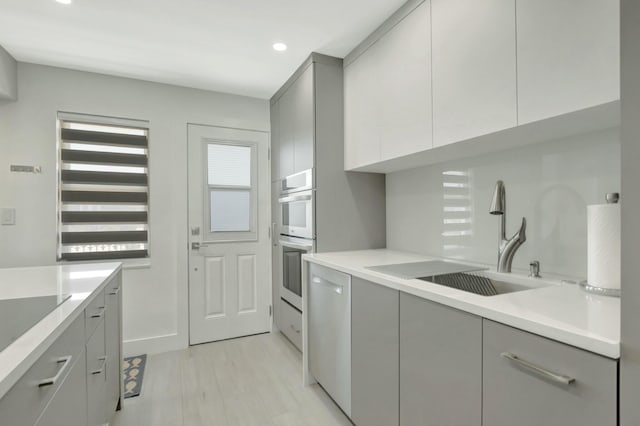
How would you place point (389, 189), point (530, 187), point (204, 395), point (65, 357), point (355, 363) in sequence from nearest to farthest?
point (65, 357) < point (530, 187) < point (355, 363) < point (204, 395) < point (389, 189)

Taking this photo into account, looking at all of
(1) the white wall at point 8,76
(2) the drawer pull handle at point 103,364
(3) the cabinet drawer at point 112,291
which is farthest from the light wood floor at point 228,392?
(1) the white wall at point 8,76

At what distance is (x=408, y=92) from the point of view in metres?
1.73

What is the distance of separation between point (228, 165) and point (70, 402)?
2.33 metres

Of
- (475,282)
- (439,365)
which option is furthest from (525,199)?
(439,365)

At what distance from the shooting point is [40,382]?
81 centimetres

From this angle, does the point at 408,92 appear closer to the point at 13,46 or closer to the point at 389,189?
the point at 389,189

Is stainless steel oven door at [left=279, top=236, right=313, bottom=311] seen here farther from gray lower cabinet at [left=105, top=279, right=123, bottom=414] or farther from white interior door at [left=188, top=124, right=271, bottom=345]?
gray lower cabinet at [left=105, top=279, right=123, bottom=414]

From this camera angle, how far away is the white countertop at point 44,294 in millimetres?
697

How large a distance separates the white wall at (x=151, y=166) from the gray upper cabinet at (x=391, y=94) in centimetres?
131

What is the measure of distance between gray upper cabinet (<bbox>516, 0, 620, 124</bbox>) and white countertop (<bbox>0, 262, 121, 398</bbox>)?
161 centimetres

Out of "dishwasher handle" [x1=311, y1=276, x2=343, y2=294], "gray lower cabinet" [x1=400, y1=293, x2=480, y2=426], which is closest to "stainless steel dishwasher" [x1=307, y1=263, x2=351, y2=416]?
"dishwasher handle" [x1=311, y1=276, x2=343, y2=294]

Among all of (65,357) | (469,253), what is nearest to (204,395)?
(65,357)

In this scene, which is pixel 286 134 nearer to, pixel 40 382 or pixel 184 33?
pixel 184 33

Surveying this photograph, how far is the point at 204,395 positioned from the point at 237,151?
2.08m
